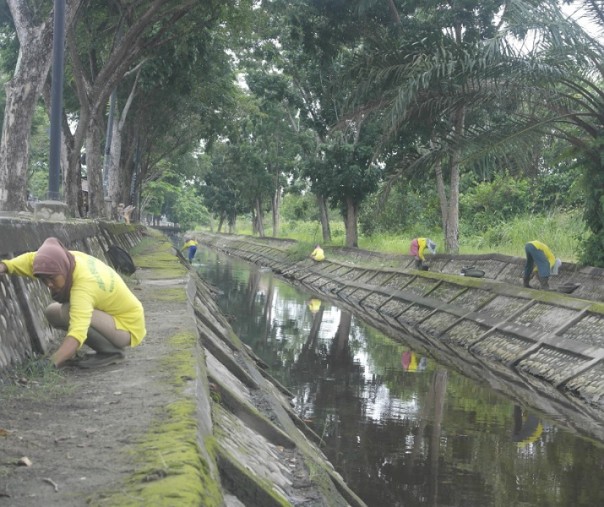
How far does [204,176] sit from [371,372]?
160 feet

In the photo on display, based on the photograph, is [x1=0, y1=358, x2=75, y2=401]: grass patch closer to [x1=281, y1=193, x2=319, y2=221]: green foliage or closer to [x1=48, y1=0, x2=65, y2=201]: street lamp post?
[x1=48, y1=0, x2=65, y2=201]: street lamp post

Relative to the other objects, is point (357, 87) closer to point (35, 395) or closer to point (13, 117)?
point (13, 117)

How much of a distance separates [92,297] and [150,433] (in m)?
1.68

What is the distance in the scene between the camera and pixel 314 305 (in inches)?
915

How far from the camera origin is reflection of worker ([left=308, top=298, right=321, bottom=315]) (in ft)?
71.9

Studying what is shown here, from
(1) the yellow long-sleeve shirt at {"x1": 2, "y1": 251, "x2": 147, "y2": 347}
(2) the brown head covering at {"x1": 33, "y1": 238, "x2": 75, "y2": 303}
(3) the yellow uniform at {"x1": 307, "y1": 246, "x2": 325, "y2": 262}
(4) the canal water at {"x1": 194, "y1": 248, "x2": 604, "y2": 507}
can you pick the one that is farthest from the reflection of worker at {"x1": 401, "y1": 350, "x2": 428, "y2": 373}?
(3) the yellow uniform at {"x1": 307, "y1": 246, "x2": 325, "y2": 262}

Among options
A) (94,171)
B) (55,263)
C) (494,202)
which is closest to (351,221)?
(494,202)

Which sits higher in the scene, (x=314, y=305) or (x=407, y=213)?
(x=407, y=213)

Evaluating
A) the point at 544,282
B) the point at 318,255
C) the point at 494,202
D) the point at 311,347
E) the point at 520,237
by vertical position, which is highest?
the point at 494,202

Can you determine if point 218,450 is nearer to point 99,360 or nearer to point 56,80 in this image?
point 99,360

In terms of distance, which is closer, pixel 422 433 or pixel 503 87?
pixel 422 433

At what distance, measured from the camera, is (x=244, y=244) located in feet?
178

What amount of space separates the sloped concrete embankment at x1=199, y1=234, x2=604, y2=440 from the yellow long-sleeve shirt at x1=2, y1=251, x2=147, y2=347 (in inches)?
246

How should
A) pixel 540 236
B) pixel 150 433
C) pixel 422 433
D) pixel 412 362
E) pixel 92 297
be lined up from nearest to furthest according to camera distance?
pixel 150 433, pixel 92 297, pixel 422 433, pixel 412 362, pixel 540 236
